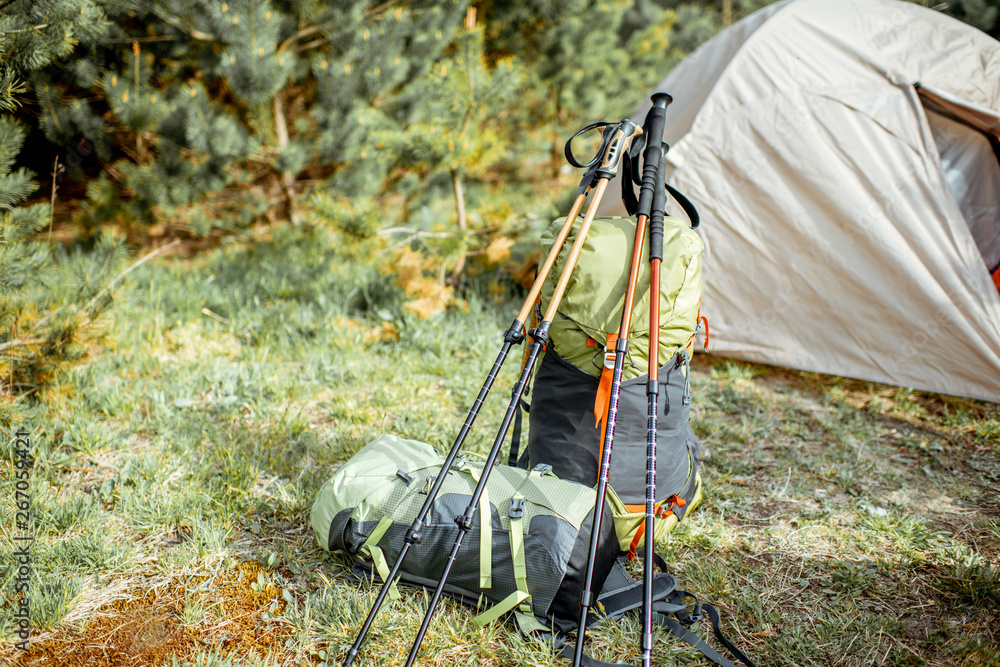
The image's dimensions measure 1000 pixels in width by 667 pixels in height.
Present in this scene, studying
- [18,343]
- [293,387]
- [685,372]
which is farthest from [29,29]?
[685,372]

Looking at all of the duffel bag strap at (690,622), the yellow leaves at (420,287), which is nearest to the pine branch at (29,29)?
the yellow leaves at (420,287)

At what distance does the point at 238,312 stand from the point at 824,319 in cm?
351

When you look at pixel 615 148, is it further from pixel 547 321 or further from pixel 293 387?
pixel 293 387

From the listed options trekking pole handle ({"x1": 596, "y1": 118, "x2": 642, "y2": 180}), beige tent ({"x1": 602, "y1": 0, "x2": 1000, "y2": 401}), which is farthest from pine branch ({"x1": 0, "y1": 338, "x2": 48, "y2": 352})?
beige tent ({"x1": 602, "y1": 0, "x2": 1000, "y2": 401})

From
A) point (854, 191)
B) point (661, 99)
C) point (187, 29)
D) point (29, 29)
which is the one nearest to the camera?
point (661, 99)

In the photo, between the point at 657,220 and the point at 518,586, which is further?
the point at 657,220

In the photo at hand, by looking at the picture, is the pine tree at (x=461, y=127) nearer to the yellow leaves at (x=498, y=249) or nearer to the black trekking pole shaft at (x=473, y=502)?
the yellow leaves at (x=498, y=249)

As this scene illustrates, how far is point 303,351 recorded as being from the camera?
342 centimetres

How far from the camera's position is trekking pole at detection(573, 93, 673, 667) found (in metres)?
1.60

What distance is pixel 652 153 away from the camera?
6.56ft

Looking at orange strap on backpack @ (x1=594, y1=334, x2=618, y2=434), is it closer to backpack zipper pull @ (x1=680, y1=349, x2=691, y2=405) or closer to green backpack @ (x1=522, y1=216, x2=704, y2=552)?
green backpack @ (x1=522, y1=216, x2=704, y2=552)

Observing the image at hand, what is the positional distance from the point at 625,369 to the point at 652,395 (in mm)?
218

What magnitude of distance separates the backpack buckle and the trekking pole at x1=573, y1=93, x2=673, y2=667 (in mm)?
212

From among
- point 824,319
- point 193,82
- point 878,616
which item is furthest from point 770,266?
point 193,82
